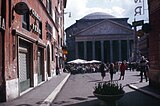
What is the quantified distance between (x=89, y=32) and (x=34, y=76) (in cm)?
6949

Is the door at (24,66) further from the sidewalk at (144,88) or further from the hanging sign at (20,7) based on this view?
the sidewalk at (144,88)

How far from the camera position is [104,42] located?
3558 inches

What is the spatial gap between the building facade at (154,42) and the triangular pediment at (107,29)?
6876 centimetres

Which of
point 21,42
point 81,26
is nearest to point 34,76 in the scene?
point 21,42

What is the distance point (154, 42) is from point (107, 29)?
2759 inches

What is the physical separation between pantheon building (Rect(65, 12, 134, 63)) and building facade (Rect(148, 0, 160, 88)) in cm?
6890

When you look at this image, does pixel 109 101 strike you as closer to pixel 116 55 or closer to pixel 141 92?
pixel 141 92

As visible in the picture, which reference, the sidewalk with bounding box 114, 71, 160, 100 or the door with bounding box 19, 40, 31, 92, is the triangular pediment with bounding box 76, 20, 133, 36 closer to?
the sidewalk with bounding box 114, 71, 160, 100

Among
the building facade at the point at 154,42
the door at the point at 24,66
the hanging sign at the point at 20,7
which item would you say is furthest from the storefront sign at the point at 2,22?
the building facade at the point at 154,42

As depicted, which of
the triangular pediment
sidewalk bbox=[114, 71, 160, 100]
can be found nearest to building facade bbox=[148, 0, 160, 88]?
sidewalk bbox=[114, 71, 160, 100]

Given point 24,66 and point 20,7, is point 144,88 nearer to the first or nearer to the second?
point 24,66

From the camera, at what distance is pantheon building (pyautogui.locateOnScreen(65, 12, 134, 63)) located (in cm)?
8738

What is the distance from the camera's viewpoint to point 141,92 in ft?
53.1

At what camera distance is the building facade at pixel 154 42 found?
654 inches
